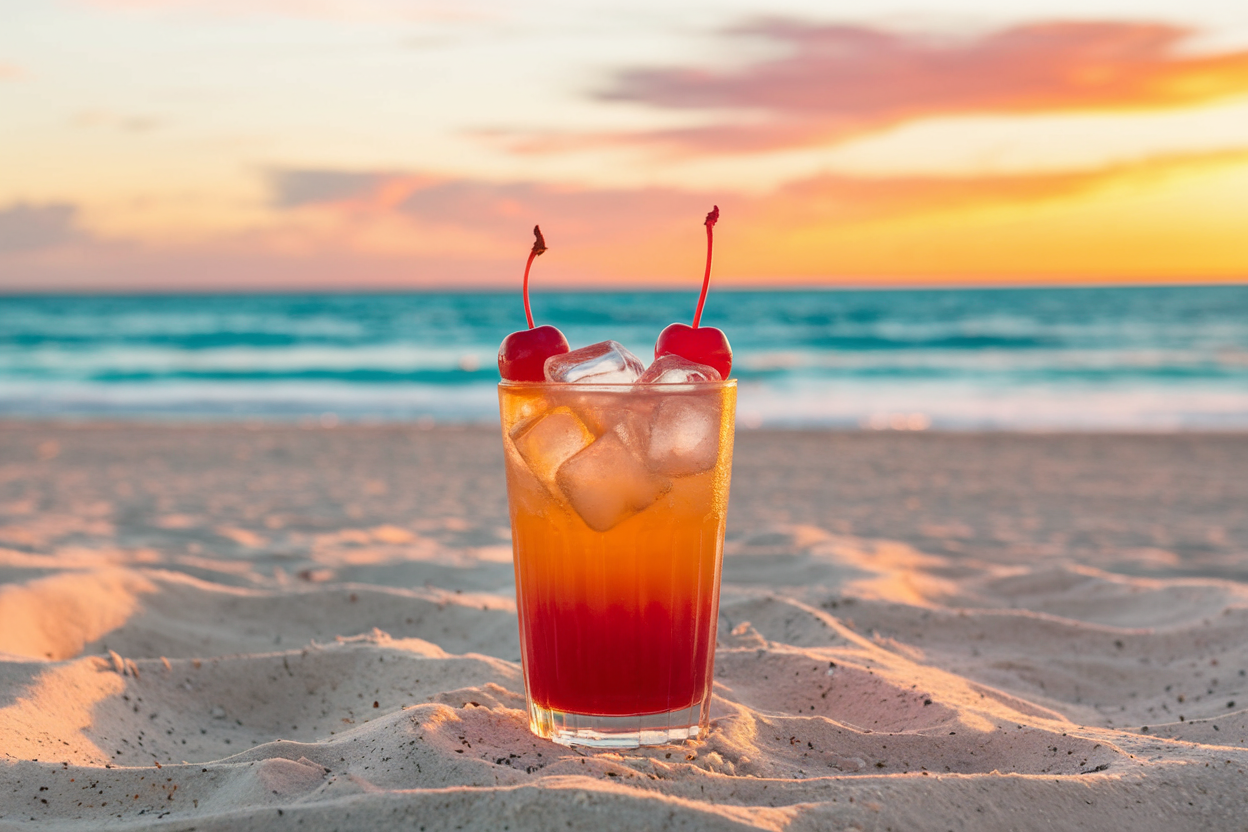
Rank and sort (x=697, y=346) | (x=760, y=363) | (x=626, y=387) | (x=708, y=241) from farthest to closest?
(x=760, y=363) < (x=708, y=241) < (x=697, y=346) < (x=626, y=387)

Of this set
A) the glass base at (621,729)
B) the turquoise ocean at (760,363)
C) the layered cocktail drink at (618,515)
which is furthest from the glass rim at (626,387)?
the turquoise ocean at (760,363)

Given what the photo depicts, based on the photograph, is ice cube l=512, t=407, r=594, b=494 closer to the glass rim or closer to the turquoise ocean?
the glass rim

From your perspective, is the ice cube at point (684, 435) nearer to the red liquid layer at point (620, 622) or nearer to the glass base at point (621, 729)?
the red liquid layer at point (620, 622)

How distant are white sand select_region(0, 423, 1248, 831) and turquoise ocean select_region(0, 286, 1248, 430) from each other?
5712mm

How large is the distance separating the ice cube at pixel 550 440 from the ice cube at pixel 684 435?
12 cm

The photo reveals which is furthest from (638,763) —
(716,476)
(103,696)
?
(103,696)

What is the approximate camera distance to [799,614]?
2.85 m

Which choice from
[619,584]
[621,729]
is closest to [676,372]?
[619,584]

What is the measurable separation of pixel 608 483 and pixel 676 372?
229 mm

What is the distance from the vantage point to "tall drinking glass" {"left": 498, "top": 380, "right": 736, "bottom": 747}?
174 centimetres

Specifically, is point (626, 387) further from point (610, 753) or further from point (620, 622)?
point (610, 753)

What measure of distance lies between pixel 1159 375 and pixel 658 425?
16.6 metres

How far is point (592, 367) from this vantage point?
172 centimetres

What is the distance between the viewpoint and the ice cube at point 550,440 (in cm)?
174
